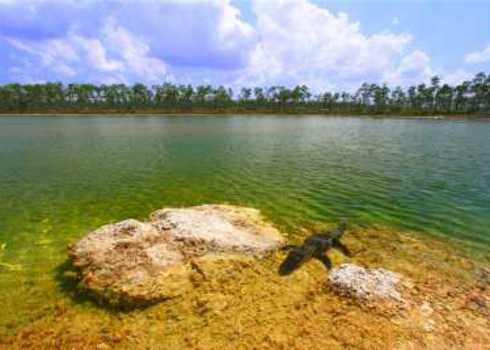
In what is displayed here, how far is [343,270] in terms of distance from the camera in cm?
618

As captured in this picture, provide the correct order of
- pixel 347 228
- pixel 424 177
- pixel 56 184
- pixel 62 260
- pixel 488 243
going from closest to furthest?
pixel 62 260 → pixel 488 243 → pixel 347 228 → pixel 56 184 → pixel 424 177

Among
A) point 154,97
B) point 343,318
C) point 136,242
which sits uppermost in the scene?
point 154,97

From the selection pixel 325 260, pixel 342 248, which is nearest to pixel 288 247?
pixel 325 260

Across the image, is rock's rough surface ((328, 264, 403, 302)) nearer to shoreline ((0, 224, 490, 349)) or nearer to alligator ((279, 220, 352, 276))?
shoreline ((0, 224, 490, 349))

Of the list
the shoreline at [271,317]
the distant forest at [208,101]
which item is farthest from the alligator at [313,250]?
the distant forest at [208,101]

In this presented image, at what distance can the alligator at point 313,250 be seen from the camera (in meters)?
6.57

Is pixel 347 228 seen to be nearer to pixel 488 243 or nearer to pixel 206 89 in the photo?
pixel 488 243

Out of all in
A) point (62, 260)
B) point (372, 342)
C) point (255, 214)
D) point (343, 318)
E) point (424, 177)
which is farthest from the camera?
point (424, 177)

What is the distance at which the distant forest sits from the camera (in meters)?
114

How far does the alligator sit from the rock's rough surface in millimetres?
592

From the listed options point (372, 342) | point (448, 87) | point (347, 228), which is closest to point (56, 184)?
point (347, 228)

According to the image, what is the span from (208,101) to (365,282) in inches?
5122

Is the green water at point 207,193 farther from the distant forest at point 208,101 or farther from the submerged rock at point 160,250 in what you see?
the distant forest at point 208,101

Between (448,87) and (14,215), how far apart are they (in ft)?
439
